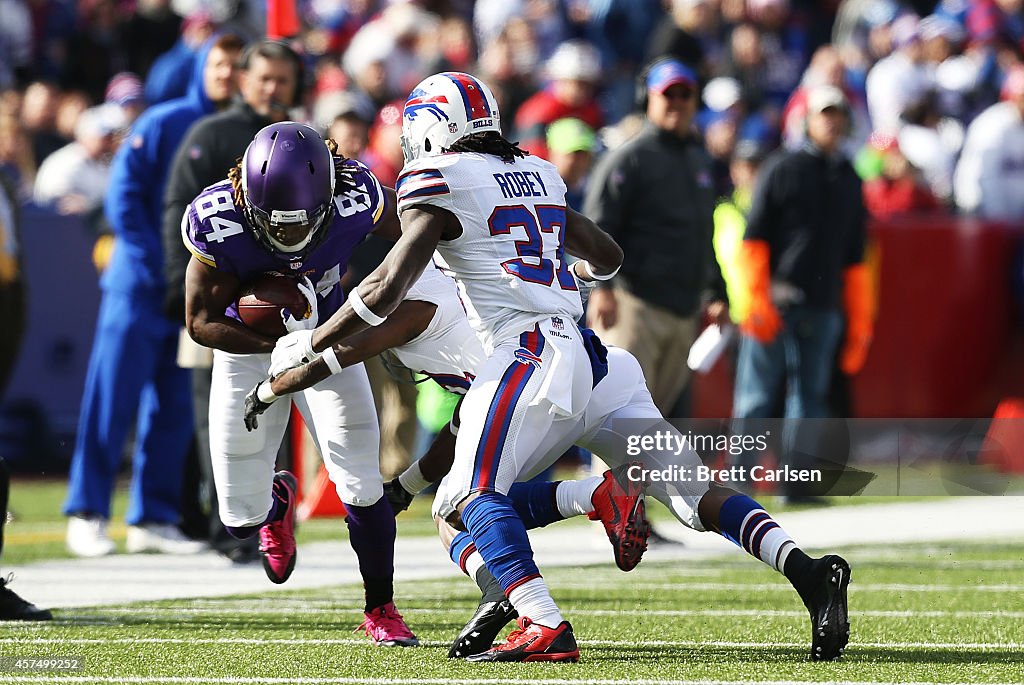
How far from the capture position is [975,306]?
11.8m

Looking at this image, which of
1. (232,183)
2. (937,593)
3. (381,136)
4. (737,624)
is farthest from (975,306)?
(232,183)

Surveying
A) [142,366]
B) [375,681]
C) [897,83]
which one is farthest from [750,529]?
[897,83]

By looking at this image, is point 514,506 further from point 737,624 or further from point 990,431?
point 990,431

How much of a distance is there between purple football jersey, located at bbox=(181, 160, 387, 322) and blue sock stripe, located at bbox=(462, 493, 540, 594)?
1.09 metres

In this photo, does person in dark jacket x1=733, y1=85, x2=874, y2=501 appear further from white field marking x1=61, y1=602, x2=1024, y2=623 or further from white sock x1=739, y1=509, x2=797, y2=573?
white sock x1=739, y1=509, x2=797, y2=573

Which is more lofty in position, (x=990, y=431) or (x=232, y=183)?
(x=232, y=183)

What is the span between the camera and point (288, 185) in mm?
5176

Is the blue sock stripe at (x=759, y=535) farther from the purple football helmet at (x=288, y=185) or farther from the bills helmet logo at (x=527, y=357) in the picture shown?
the purple football helmet at (x=288, y=185)

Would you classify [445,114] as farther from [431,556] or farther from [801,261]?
[801,261]

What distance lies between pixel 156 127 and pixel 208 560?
190 cm

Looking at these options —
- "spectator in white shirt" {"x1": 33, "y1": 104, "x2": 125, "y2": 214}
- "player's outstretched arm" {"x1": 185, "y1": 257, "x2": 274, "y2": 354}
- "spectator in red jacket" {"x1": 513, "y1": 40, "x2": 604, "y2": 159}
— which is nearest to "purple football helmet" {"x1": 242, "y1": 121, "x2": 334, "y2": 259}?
"player's outstretched arm" {"x1": 185, "y1": 257, "x2": 274, "y2": 354}

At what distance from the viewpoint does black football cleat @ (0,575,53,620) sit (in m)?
5.68

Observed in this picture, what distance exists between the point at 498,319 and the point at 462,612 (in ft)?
4.49

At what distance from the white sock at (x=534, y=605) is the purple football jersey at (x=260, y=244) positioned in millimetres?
1310
